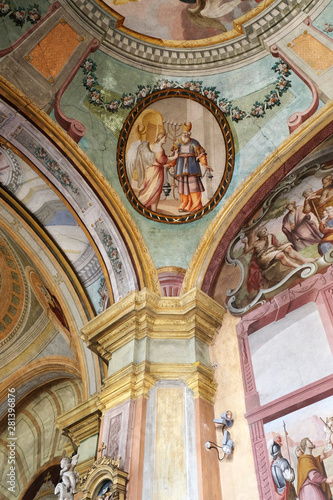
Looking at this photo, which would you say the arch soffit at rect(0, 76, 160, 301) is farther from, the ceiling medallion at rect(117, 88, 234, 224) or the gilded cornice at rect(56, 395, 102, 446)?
the gilded cornice at rect(56, 395, 102, 446)

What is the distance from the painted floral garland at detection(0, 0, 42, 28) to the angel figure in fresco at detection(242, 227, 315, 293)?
4.42 m

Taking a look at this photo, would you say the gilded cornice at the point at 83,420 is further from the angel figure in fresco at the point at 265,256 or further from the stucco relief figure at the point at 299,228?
the stucco relief figure at the point at 299,228

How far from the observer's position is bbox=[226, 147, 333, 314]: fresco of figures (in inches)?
261

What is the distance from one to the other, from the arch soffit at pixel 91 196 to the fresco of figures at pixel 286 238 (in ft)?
4.30

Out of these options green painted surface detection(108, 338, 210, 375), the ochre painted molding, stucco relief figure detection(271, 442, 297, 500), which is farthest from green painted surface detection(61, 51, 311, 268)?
stucco relief figure detection(271, 442, 297, 500)

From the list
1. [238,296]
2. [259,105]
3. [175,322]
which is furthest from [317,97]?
[175,322]

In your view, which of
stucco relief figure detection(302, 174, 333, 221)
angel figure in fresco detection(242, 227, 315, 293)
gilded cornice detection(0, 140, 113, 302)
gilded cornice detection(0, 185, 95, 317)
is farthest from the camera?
gilded cornice detection(0, 185, 95, 317)

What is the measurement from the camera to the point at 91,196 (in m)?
7.57

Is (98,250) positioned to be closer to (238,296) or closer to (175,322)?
(175,322)

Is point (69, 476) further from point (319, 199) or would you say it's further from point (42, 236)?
point (319, 199)

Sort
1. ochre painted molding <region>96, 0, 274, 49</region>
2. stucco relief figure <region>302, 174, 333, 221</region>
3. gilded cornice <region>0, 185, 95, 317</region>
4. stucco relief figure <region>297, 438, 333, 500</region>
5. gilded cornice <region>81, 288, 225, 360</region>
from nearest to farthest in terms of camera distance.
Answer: stucco relief figure <region>297, 438, 333, 500</region> → gilded cornice <region>81, 288, 225, 360</region> → stucco relief figure <region>302, 174, 333, 221</region> → ochre painted molding <region>96, 0, 274, 49</region> → gilded cornice <region>0, 185, 95, 317</region>

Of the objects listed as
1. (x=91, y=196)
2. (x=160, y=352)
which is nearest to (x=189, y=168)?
(x=91, y=196)

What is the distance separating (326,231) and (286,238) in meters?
0.59

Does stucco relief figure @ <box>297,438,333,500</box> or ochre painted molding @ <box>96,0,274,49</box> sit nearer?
stucco relief figure @ <box>297,438,333,500</box>
